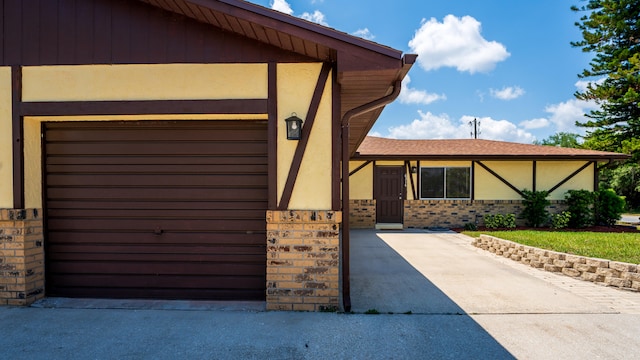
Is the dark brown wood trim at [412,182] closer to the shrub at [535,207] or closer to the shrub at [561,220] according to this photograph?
the shrub at [535,207]

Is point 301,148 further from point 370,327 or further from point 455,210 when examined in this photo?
point 455,210

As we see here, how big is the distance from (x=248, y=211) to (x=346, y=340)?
1896 millimetres

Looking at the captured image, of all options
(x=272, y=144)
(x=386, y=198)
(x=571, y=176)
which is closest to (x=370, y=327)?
(x=272, y=144)

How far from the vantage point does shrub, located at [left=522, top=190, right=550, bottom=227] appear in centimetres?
1126

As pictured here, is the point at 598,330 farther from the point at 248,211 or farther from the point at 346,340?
the point at 248,211

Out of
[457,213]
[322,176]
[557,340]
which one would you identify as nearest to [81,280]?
[322,176]

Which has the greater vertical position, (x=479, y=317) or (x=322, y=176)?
(x=322, y=176)

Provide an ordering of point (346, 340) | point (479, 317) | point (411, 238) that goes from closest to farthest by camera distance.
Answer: point (346, 340) → point (479, 317) → point (411, 238)

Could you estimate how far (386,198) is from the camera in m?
11.7

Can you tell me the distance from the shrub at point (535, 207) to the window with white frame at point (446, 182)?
1.97m

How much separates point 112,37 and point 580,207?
46.2 ft

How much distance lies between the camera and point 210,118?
13.1 feet

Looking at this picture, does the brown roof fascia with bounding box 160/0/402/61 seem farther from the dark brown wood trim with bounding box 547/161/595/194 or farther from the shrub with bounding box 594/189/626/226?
the shrub with bounding box 594/189/626/226

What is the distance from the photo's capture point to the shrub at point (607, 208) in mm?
11664
